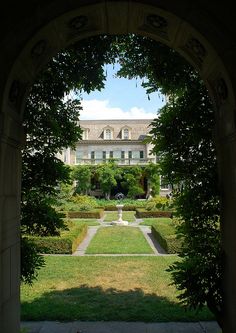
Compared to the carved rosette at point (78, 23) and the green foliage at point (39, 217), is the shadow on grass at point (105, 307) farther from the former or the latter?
the carved rosette at point (78, 23)

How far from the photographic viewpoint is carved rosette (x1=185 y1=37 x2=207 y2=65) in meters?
4.64

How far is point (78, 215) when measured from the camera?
2881 cm

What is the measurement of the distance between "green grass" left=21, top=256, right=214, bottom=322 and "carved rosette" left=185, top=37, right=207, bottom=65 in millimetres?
3549

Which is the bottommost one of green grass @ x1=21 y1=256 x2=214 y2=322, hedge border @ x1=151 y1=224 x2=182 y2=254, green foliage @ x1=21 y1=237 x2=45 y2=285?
green grass @ x1=21 y1=256 x2=214 y2=322

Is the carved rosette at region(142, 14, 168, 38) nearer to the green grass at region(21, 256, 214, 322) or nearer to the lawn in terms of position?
the green grass at region(21, 256, 214, 322)

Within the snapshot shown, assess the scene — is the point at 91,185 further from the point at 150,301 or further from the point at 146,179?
the point at 150,301

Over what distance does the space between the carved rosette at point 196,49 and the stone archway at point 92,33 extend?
0.02 m

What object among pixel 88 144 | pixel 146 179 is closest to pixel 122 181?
pixel 146 179

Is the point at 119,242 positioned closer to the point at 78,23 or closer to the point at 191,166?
the point at 191,166

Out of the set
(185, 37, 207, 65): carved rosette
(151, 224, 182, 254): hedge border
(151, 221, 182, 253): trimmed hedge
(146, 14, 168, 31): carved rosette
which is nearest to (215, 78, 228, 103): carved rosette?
(185, 37, 207, 65): carved rosette

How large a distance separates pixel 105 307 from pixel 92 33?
5.40m

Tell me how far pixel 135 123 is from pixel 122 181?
53.4 feet

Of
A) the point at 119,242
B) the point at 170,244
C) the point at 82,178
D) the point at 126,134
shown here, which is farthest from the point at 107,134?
the point at 170,244

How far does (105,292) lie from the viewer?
8.88 m
